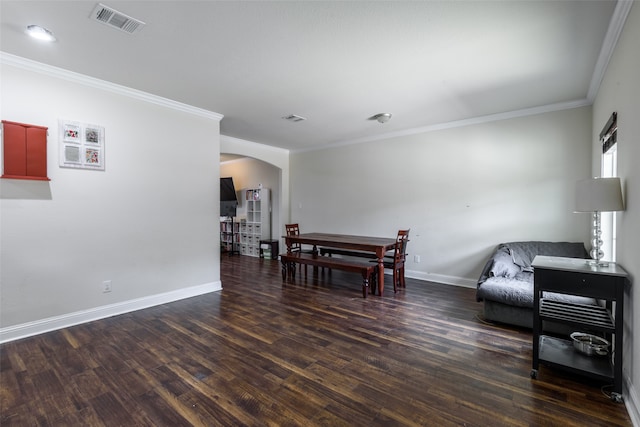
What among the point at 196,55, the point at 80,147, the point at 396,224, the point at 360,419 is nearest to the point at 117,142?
the point at 80,147

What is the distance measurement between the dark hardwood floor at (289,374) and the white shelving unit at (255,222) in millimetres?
4083

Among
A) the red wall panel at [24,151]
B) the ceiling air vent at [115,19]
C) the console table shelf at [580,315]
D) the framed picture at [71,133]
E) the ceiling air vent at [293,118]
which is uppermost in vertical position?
the ceiling air vent at [293,118]

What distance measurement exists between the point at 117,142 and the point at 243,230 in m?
4.76

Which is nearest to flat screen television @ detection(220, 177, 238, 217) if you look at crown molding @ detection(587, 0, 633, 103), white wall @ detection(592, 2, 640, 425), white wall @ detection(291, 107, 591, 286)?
white wall @ detection(291, 107, 591, 286)

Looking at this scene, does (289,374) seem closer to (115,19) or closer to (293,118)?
(115,19)

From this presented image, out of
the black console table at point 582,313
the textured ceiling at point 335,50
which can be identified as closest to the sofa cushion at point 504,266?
the black console table at point 582,313

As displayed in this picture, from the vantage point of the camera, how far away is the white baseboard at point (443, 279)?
4562 millimetres

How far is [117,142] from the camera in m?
3.39

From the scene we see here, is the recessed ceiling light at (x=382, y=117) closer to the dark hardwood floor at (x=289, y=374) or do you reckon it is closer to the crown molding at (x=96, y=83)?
the crown molding at (x=96, y=83)

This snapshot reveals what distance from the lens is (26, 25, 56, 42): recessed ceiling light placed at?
226cm

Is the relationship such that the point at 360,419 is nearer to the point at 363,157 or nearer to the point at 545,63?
the point at 545,63

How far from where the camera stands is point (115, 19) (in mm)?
2141

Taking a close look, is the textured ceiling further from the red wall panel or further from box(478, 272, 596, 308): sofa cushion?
box(478, 272, 596, 308): sofa cushion

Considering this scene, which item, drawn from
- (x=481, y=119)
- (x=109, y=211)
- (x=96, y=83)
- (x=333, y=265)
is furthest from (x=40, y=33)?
(x=481, y=119)
